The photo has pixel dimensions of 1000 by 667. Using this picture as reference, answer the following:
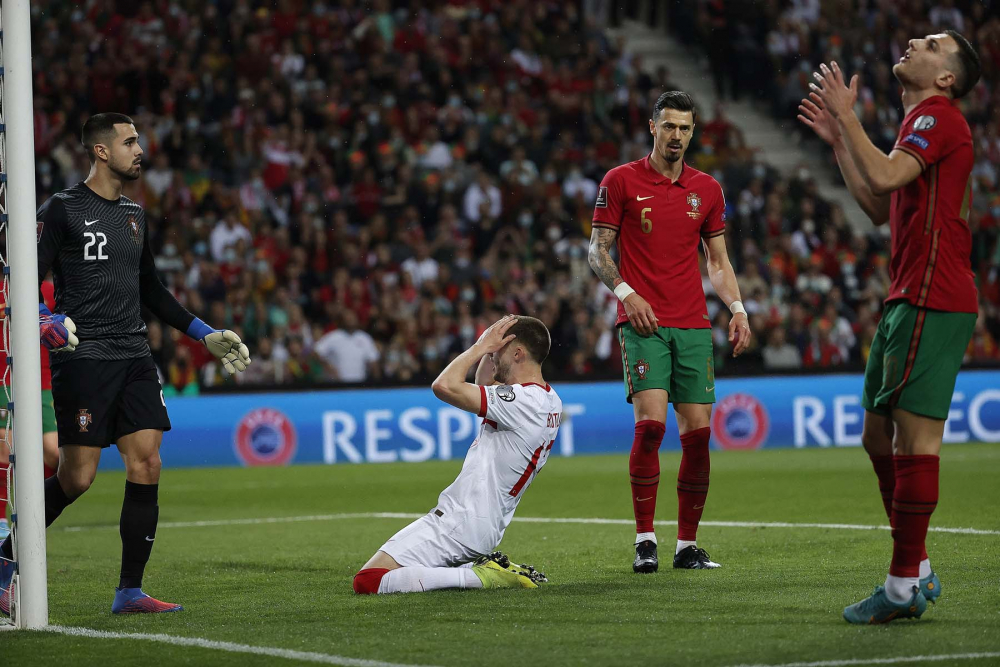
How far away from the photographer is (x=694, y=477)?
23.2 feet

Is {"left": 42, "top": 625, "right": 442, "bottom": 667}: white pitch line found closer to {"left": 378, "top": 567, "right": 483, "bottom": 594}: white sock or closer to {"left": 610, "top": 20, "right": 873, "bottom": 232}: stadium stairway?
{"left": 378, "top": 567, "right": 483, "bottom": 594}: white sock

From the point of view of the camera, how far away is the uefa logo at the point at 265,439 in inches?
613

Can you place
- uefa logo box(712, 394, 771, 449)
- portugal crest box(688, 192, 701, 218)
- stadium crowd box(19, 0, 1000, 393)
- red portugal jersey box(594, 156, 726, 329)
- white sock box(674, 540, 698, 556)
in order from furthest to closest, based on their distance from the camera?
1. stadium crowd box(19, 0, 1000, 393)
2. uefa logo box(712, 394, 771, 449)
3. portugal crest box(688, 192, 701, 218)
4. red portugal jersey box(594, 156, 726, 329)
5. white sock box(674, 540, 698, 556)

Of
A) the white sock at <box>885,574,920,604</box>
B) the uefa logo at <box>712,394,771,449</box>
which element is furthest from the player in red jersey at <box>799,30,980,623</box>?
the uefa logo at <box>712,394,771,449</box>

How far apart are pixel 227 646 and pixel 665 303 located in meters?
3.20

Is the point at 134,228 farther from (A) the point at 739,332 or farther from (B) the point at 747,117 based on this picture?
(B) the point at 747,117

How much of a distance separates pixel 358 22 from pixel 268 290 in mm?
6281

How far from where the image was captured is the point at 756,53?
79.5 ft

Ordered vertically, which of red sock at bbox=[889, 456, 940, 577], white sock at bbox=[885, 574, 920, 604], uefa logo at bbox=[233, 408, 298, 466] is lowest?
uefa logo at bbox=[233, 408, 298, 466]

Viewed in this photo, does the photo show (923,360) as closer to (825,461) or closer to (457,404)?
(457,404)

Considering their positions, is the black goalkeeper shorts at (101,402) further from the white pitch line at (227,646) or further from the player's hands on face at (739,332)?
the player's hands on face at (739,332)

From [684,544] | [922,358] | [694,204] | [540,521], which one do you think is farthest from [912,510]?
[540,521]

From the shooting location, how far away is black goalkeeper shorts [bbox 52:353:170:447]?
19.2 feet

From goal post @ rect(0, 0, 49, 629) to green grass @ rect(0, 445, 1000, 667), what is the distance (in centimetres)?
30
